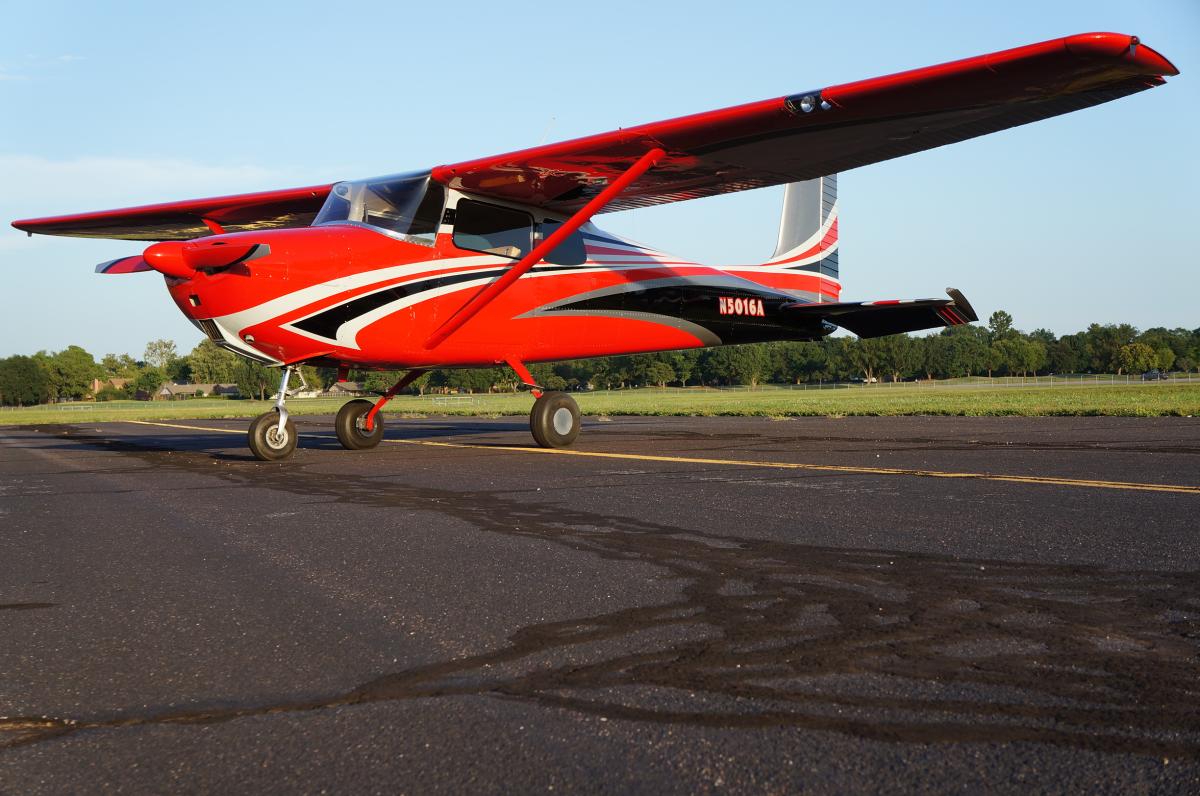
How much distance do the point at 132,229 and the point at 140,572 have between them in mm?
11980

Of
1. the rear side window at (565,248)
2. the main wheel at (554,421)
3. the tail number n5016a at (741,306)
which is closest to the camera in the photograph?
the main wheel at (554,421)

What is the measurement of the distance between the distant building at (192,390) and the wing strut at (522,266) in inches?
5487

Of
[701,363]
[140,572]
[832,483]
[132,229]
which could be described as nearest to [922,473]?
[832,483]

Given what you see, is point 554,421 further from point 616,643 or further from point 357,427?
point 616,643

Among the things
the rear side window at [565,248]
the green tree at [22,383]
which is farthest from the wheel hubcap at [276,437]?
the green tree at [22,383]

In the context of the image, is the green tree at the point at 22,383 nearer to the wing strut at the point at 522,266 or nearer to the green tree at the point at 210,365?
the green tree at the point at 210,365

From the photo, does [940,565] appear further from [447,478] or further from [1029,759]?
[447,478]

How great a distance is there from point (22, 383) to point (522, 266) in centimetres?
12602

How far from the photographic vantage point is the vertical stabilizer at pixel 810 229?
49.8 feet

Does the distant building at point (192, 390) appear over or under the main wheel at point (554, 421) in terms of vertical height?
over

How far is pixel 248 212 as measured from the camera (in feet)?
43.0

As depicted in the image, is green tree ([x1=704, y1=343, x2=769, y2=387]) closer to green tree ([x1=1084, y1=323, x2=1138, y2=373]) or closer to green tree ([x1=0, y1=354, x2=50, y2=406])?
green tree ([x1=1084, y1=323, x2=1138, y2=373])

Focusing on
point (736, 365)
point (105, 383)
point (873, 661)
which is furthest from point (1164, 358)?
point (105, 383)

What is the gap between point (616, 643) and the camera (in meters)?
2.72
